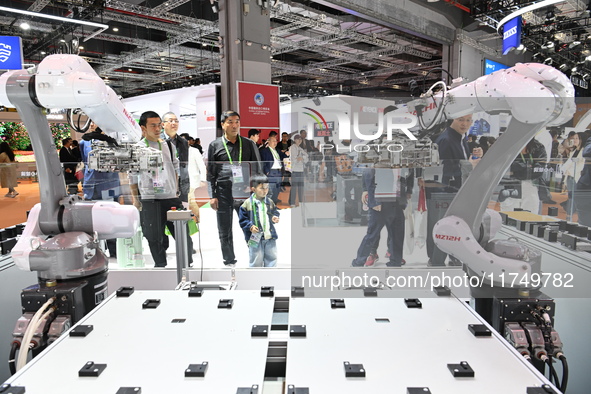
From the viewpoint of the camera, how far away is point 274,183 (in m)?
4.73

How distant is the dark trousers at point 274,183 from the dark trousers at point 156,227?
1077 millimetres

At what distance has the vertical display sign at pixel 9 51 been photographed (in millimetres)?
6109

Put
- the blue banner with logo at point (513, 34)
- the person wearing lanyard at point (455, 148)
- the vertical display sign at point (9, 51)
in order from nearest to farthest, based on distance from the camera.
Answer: the person wearing lanyard at point (455, 148) < the vertical display sign at point (9, 51) < the blue banner with logo at point (513, 34)

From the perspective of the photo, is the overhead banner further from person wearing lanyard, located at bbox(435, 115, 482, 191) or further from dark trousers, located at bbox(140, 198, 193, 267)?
person wearing lanyard, located at bbox(435, 115, 482, 191)

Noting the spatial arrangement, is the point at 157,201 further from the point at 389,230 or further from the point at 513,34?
the point at 513,34

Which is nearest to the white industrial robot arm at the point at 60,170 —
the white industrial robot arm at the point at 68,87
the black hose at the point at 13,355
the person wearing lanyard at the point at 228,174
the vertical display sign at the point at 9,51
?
the white industrial robot arm at the point at 68,87

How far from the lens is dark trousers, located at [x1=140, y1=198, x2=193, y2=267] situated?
3.93 metres

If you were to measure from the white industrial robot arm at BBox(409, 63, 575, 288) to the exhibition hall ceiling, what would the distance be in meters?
2.40

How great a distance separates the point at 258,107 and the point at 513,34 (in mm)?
5707

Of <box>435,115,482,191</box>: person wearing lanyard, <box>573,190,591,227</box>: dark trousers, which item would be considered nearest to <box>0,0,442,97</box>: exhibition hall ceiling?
<box>435,115,482,191</box>: person wearing lanyard

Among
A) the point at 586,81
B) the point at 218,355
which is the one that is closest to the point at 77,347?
the point at 218,355

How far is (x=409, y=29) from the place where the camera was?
1043 centimetres

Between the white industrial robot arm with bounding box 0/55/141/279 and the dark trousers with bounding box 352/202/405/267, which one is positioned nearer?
the white industrial robot arm with bounding box 0/55/141/279

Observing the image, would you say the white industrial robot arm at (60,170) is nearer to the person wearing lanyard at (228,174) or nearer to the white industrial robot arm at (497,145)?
the white industrial robot arm at (497,145)
